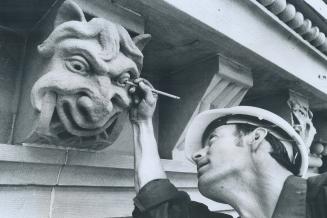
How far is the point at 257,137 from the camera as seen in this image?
43.4 inches

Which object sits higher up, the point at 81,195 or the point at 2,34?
the point at 2,34

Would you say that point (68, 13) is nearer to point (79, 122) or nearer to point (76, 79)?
point (76, 79)

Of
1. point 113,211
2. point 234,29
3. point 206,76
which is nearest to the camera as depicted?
point 113,211

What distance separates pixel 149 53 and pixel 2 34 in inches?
22.3

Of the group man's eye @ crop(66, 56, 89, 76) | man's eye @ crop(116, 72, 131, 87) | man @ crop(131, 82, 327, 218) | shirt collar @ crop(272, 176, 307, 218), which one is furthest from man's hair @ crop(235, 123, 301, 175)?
man's eye @ crop(66, 56, 89, 76)

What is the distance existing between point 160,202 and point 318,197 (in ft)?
1.49

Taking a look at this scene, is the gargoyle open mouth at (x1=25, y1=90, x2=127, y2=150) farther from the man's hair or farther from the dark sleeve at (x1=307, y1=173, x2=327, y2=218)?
the dark sleeve at (x1=307, y1=173, x2=327, y2=218)

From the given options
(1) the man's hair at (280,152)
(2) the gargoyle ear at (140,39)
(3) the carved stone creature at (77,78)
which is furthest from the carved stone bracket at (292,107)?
(3) the carved stone creature at (77,78)

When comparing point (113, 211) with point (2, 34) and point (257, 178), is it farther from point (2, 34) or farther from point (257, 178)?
point (2, 34)

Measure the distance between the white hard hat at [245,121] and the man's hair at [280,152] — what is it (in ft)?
0.05

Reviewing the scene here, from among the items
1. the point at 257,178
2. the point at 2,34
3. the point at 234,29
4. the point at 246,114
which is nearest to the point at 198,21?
the point at 234,29

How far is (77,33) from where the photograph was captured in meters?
0.96

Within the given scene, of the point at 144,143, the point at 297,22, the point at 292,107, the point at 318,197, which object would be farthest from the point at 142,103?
the point at 292,107

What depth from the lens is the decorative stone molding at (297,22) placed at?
4.75ft
